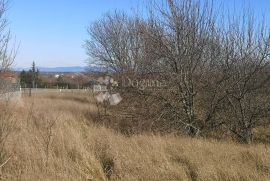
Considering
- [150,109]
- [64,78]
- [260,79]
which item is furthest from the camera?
[64,78]

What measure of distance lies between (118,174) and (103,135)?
9.11 ft

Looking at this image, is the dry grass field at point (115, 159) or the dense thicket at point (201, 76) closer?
the dry grass field at point (115, 159)

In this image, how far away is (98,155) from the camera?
24.9 ft

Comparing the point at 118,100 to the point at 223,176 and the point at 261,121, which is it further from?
the point at 223,176

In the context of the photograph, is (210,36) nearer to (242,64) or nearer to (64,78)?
(242,64)

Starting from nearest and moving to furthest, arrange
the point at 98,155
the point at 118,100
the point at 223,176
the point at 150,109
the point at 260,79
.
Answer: the point at 223,176, the point at 98,155, the point at 260,79, the point at 150,109, the point at 118,100

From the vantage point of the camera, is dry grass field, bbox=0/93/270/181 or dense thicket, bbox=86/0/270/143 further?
dense thicket, bbox=86/0/270/143

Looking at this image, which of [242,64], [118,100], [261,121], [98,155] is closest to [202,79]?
[242,64]

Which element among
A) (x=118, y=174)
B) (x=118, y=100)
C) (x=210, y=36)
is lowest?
(x=118, y=174)

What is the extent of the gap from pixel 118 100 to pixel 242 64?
12.8 ft

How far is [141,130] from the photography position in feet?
37.4

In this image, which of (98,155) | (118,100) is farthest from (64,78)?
(98,155)

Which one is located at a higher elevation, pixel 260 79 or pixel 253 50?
pixel 253 50

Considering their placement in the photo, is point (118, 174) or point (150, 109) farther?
point (150, 109)
